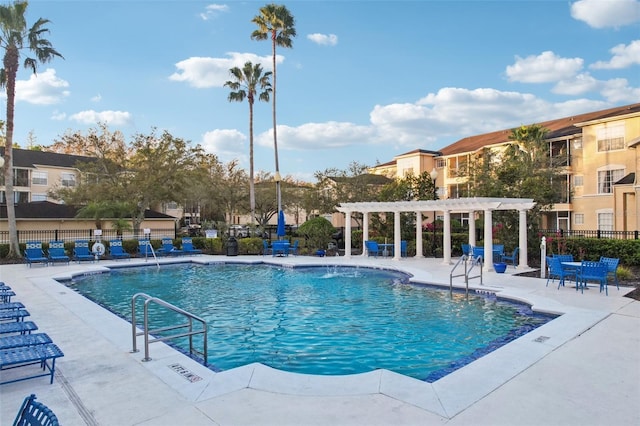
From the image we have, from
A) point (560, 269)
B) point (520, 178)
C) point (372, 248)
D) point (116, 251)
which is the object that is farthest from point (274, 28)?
point (560, 269)

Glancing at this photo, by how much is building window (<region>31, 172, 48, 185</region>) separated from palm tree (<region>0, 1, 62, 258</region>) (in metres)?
27.8

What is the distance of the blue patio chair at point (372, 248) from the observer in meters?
22.3

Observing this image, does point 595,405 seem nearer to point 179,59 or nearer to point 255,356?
point 255,356

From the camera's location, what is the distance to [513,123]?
40656 millimetres

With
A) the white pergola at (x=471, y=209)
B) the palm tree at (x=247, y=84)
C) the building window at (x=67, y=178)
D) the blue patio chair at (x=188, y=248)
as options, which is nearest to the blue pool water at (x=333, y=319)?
the white pergola at (x=471, y=209)

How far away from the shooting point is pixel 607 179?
31.5 m

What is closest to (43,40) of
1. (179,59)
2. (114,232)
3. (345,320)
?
(179,59)

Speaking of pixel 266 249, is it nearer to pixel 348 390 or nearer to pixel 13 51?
pixel 13 51

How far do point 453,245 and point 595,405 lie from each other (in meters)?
19.1

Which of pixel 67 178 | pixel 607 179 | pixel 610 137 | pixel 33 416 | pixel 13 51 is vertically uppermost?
pixel 13 51

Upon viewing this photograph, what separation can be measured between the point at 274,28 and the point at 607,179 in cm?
2763

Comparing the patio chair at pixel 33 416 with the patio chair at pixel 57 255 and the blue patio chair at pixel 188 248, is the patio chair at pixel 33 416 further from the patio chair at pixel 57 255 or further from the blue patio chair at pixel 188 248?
the blue patio chair at pixel 188 248

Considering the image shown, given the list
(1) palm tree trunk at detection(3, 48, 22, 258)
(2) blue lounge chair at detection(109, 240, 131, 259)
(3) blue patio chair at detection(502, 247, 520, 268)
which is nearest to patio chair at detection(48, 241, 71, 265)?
(2) blue lounge chair at detection(109, 240, 131, 259)

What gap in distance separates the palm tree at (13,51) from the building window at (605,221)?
37310mm
